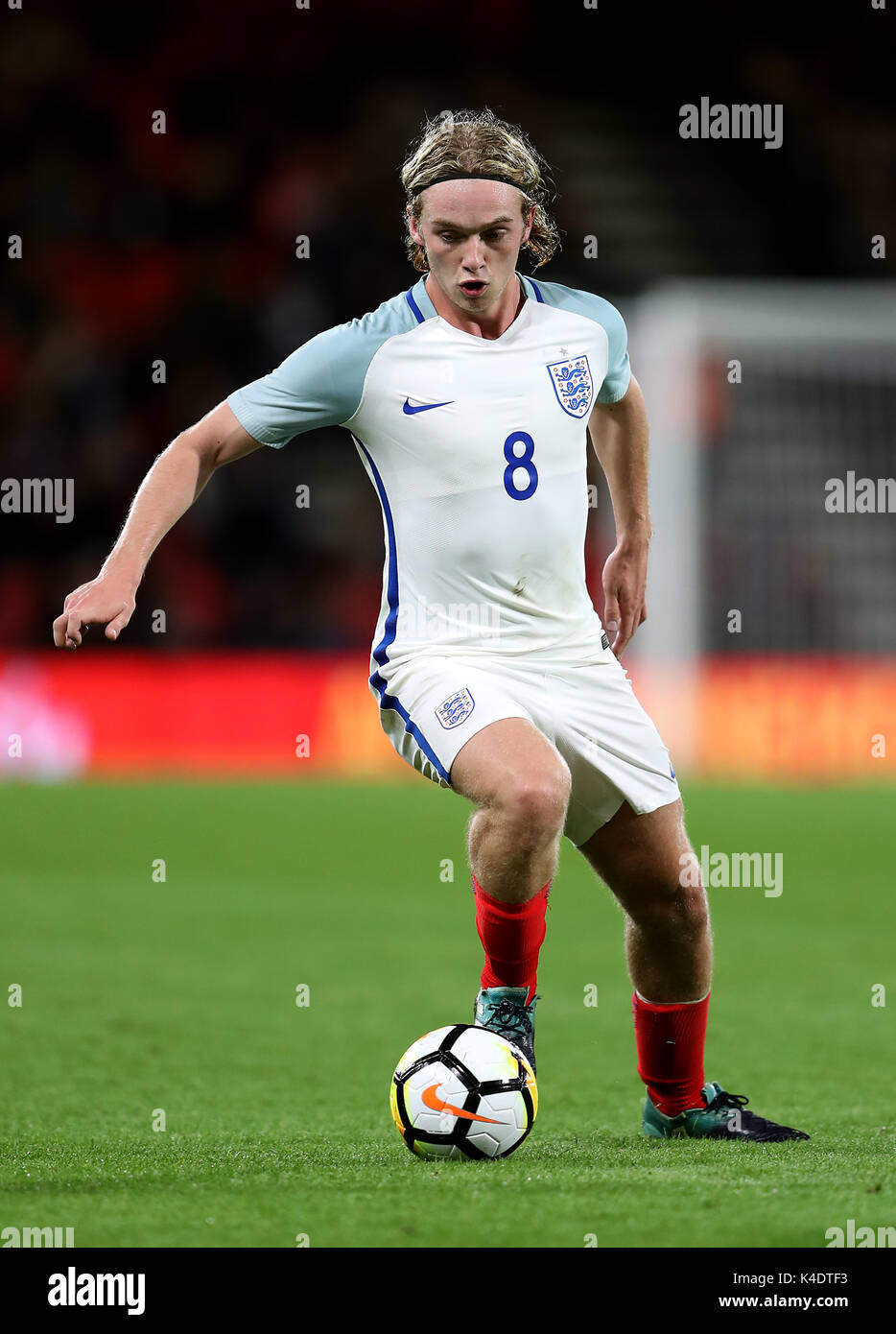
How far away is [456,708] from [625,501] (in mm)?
1023

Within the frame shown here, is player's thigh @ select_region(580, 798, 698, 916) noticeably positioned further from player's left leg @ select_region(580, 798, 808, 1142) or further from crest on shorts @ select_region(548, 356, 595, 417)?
crest on shorts @ select_region(548, 356, 595, 417)

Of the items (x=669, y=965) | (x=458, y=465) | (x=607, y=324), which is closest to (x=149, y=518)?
(x=458, y=465)

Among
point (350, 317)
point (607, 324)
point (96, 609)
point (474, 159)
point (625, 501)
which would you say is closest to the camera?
point (96, 609)

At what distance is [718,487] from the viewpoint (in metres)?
17.8

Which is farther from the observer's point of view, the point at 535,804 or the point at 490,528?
the point at 490,528

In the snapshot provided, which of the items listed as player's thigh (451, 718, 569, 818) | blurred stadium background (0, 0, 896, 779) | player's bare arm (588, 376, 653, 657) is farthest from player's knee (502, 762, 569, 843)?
blurred stadium background (0, 0, 896, 779)

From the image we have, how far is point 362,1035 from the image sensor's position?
6.65m

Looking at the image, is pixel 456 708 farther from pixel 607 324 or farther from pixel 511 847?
pixel 607 324

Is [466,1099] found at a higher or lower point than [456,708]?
lower

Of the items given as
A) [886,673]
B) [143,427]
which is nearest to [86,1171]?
[886,673]

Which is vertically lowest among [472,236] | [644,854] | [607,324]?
[644,854]

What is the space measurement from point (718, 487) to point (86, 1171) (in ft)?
47.1
